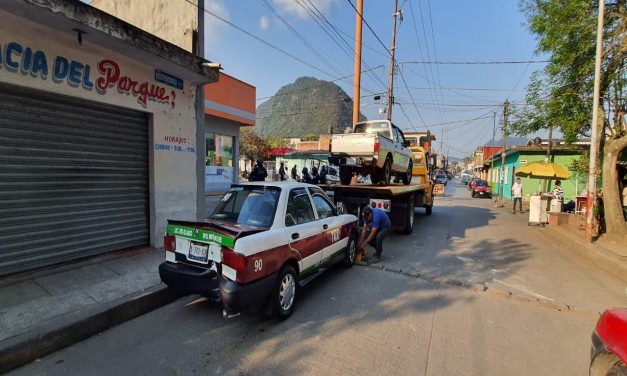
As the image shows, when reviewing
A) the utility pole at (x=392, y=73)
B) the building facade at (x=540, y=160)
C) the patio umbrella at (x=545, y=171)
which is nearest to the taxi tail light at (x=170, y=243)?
the patio umbrella at (x=545, y=171)

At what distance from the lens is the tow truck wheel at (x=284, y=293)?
12.6 feet

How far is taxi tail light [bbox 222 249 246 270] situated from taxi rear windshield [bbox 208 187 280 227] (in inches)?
27.1

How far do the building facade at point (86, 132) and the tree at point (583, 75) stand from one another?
10659 mm

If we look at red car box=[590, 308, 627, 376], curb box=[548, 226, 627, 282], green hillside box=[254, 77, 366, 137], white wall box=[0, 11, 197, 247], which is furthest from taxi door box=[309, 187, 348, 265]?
green hillside box=[254, 77, 366, 137]

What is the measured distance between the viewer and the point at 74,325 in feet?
11.5

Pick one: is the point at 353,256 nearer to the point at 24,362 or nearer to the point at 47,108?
the point at 24,362

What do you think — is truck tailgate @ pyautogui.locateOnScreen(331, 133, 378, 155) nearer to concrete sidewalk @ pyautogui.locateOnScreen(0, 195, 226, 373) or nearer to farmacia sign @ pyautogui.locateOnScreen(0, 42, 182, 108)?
farmacia sign @ pyautogui.locateOnScreen(0, 42, 182, 108)

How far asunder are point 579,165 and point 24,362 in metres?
20.3

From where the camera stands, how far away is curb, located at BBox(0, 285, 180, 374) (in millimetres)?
3078

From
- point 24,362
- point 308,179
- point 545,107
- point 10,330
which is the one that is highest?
point 545,107

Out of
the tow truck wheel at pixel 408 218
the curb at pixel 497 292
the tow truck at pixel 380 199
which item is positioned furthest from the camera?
the tow truck wheel at pixel 408 218

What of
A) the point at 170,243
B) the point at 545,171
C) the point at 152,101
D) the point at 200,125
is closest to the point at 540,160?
the point at 545,171

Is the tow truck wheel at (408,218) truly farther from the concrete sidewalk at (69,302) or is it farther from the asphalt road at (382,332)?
the concrete sidewalk at (69,302)

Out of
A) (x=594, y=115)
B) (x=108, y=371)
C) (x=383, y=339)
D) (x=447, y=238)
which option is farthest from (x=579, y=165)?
(x=108, y=371)
